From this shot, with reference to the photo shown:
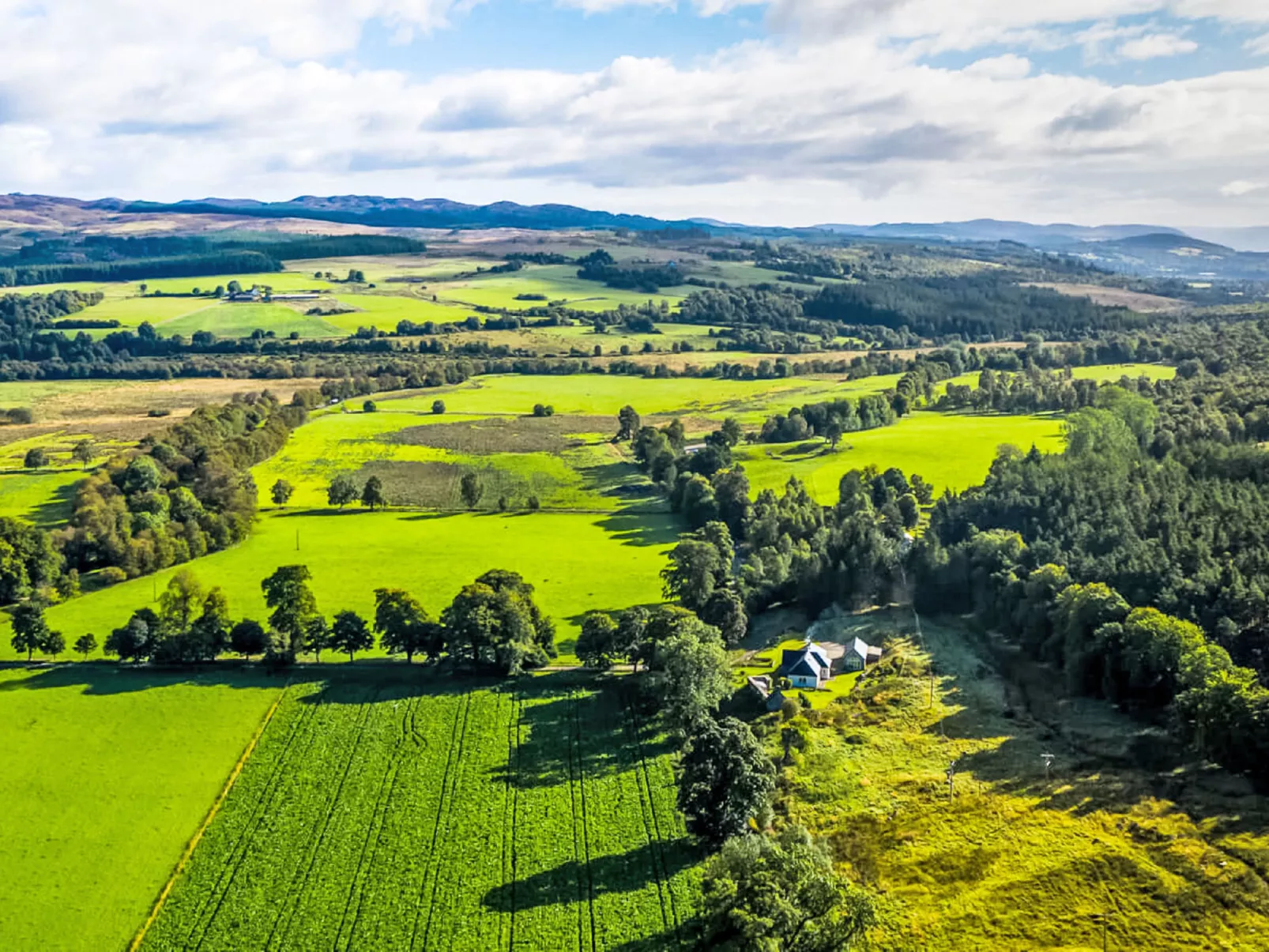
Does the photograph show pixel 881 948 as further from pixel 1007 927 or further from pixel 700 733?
pixel 700 733

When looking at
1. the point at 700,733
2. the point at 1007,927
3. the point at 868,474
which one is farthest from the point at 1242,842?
the point at 868,474

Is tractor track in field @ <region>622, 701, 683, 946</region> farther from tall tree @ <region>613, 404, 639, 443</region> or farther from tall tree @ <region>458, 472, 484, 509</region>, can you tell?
tall tree @ <region>613, 404, 639, 443</region>

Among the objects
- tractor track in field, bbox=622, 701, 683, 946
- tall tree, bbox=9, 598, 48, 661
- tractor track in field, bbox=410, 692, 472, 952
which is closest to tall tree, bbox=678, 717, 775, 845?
tractor track in field, bbox=622, 701, 683, 946

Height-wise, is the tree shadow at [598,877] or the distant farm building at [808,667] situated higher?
the distant farm building at [808,667]

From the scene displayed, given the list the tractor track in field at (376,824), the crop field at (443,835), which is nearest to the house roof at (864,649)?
the crop field at (443,835)

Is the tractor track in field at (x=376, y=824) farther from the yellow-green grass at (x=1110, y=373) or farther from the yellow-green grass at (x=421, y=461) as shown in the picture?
the yellow-green grass at (x=1110, y=373)

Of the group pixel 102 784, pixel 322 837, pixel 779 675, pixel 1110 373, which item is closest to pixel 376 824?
pixel 322 837

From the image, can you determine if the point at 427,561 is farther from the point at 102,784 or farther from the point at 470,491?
the point at 102,784
